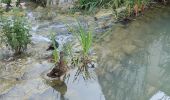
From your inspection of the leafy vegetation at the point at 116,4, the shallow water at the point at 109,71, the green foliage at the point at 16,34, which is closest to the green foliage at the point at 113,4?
the leafy vegetation at the point at 116,4

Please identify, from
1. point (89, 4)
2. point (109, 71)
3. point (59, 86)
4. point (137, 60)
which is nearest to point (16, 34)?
point (59, 86)

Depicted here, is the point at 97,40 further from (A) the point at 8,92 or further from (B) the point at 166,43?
(A) the point at 8,92

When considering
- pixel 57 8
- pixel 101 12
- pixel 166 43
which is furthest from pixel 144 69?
pixel 57 8

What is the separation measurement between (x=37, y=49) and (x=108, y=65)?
1288 millimetres

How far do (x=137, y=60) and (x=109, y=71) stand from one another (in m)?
0.63

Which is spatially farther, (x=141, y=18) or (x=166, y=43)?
(x=141, y=18)

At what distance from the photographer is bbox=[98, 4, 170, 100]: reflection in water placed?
15.8ft

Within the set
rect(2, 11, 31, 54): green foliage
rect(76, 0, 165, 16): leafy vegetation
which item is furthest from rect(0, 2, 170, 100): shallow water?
rect(76, 0, 165, 16): leafy vegetation

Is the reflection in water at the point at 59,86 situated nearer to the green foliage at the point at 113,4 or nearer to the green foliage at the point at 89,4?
the green foliage at the point at 113,4

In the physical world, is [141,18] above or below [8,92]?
above

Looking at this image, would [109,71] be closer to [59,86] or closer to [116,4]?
[59,86]

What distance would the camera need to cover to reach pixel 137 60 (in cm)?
566

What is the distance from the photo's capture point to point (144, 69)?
17.7ft

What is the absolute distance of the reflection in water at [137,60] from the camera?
15.8ft
